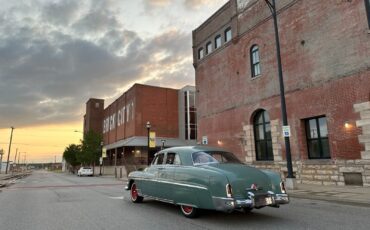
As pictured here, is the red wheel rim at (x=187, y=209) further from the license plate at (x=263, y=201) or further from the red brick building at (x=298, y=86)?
the red brick building at (x=298, y=86)

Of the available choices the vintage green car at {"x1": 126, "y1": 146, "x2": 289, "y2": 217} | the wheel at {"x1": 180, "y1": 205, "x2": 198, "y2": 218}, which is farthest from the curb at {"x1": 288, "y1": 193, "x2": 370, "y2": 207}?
the wheel at {"x1": 180, "y1": 205, "x2": 198, "y2": 218}

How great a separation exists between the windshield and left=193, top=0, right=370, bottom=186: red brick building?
31.3ft

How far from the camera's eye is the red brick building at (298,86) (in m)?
15.1

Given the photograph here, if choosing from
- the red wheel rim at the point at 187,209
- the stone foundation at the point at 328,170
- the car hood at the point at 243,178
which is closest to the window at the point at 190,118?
the stone foundation at the point at 328,170

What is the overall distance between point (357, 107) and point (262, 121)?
7341 millimetres

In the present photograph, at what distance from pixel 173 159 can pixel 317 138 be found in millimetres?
11674

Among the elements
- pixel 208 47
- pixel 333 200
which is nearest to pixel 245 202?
pixel 333 200

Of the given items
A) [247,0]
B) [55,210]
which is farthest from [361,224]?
[247,0]

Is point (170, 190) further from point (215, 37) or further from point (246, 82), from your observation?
point (215, 37)

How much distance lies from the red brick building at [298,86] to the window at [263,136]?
69 millimetres

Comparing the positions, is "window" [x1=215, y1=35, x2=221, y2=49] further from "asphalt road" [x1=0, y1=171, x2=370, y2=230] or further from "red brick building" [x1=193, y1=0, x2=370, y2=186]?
"asphalt road" [x1=0, y1=171, x2=370, y2=230]

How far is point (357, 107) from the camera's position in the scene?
48.8 ft

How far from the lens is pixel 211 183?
6699mm

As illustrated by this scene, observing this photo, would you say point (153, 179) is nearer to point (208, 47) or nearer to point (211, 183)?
point (211, 183)
